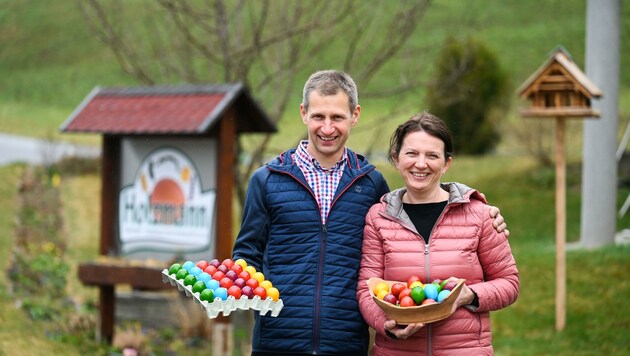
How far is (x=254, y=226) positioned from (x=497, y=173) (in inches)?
667

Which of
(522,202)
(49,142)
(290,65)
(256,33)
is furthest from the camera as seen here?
(49,142)

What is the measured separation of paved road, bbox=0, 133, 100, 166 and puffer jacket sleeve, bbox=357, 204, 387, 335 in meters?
14.7

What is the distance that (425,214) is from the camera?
3.68m

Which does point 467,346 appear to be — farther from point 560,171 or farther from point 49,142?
point 49,142

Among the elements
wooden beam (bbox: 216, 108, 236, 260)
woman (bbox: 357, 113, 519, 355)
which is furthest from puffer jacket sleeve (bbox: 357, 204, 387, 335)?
wooden beam (bbox: 216, 108, 236, 260)

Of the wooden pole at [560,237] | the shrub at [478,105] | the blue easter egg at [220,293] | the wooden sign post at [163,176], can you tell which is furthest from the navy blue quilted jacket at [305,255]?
the shrub at [478,105]

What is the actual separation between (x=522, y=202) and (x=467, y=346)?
13.1 metres

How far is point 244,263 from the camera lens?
3.72m

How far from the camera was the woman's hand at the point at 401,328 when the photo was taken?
136 inches

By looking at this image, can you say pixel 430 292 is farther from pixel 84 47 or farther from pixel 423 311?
pixel 84 47

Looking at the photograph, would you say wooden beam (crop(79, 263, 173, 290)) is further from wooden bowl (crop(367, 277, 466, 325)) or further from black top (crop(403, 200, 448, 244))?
wooden bowl (crop(367, 277, 466, 325))

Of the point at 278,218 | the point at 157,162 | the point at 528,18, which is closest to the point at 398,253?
the point at 278,218

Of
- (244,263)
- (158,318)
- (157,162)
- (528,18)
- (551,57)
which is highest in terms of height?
(528,18)

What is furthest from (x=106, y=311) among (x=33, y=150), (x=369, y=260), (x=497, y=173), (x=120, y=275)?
(x=33, y=150)
